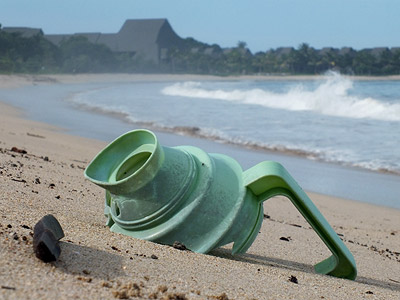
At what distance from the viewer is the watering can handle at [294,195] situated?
330 cm

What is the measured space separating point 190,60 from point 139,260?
310 ft

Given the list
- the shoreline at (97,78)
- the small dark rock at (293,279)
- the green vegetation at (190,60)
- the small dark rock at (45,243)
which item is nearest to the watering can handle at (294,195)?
the small dark rock at (293,279)

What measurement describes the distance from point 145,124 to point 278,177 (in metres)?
12.3

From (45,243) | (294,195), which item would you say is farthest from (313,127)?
(45,243)

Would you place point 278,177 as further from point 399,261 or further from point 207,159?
point 399,261

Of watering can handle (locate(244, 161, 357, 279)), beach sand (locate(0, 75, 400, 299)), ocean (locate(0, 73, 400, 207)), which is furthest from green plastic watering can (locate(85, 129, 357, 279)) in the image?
ocean (locate(0, 73, 400, 207))

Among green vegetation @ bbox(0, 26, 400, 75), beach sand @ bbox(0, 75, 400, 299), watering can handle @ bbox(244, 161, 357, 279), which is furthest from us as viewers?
green vegetation @ bbox(0, 26, 400, 75)

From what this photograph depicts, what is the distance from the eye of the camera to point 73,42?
3201 inches

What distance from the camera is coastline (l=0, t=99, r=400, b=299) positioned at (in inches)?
88.4

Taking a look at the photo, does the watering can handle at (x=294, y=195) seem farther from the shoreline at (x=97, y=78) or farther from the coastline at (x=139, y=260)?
→ the shoreline at (x=97, y=78)

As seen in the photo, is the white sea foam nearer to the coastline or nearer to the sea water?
the sea water

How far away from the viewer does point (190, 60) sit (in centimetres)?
9619

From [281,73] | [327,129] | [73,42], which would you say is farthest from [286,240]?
[281,73]

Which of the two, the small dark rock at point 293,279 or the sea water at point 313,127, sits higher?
the small dark rock at point 293,279
